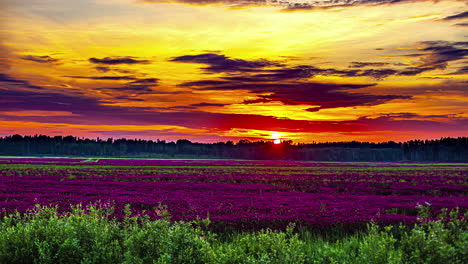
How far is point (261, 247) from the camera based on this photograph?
9.98 metres

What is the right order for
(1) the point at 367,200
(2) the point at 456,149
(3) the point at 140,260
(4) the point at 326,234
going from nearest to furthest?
(3) the point at 140,260 → (4) the point at 326,234 → (1) the point at 367,200 → (2) the point at 456,149

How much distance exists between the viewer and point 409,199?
27156mm

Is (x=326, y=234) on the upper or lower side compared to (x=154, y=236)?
lower

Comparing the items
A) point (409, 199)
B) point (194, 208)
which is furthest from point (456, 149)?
point (194, 208)

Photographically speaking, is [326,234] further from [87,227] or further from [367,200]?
[367,200]

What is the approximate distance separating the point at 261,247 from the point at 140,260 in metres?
2.90

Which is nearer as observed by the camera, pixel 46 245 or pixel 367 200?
pixel 46 245

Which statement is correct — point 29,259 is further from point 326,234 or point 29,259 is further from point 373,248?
point 326,234

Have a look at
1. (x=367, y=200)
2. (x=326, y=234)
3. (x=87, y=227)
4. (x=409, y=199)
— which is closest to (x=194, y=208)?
(x=326, y=234)

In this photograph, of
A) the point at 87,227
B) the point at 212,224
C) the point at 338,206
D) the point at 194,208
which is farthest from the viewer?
the point at 338,206

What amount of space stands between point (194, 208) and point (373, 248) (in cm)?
1146

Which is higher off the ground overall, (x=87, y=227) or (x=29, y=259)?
(x=87, y=227)

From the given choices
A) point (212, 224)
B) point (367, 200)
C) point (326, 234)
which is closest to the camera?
point (326, 234)

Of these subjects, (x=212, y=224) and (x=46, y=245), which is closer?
(x=46, y=245)
